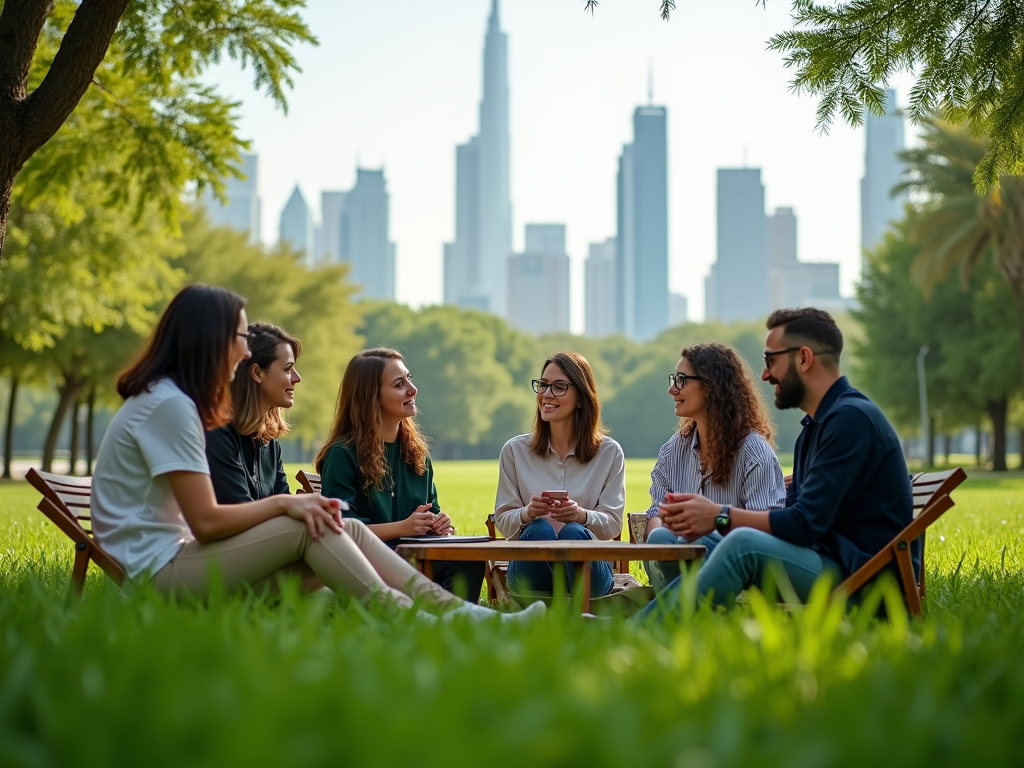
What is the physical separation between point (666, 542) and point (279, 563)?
188 centimetres

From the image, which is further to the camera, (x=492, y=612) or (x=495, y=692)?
(x=492, y=612)

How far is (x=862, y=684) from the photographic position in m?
2.66

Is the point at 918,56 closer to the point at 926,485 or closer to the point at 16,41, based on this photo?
the point at 926,485

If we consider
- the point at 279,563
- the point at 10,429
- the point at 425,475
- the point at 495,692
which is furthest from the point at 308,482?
the point at 10,429

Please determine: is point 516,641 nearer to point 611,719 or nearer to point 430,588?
point 611,719

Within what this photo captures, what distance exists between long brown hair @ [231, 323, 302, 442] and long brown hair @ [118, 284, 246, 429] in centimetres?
127

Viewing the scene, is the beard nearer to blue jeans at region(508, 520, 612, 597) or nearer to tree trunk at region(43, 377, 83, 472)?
blue jeans at region(508, 520, 612, 597)

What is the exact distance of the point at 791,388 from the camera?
5.39m

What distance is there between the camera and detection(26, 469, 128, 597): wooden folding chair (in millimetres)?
4848

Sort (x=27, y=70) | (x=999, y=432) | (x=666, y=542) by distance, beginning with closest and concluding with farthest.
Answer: (x=666, y=542) → (x=27, y=70) → (x=999, y=432)

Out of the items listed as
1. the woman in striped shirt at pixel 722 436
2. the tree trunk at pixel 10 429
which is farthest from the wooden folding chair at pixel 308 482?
the tree trunk at pixel 10 429

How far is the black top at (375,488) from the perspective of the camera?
6.27 meters

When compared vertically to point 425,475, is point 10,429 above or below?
below

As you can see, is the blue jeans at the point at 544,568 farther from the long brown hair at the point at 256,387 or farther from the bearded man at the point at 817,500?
the long brown hair at the point at 256,387
